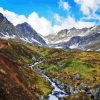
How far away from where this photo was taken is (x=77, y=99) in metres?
99.0

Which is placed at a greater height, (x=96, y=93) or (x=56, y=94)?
(x=96, y=93)

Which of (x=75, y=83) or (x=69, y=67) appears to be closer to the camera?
(x=75, y=83)

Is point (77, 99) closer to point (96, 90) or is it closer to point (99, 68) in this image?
point (96, 90)

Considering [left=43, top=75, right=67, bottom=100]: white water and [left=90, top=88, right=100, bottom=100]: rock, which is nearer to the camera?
[left=90, top=88, right=100, bottom=100]: rock

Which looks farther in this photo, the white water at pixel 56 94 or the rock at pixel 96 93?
the white water at pixel 56 94

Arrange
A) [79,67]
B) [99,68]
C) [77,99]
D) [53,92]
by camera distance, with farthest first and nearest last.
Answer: [99,68] → [79,67] → [53,92] → [77,99]

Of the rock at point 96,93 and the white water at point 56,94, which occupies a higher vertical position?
the rock at point 96,93

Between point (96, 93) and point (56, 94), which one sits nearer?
point (96, 93)

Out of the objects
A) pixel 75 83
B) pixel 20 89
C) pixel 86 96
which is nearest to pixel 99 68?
pixel 75 83

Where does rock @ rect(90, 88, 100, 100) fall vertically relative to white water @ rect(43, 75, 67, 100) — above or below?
above

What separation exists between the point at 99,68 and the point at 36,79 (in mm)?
67231

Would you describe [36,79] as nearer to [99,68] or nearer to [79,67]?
[79,67]

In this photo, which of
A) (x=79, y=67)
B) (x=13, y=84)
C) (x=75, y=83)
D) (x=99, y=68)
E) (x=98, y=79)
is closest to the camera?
(x=13, y=84)

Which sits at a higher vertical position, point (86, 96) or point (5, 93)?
point (5, 93)
